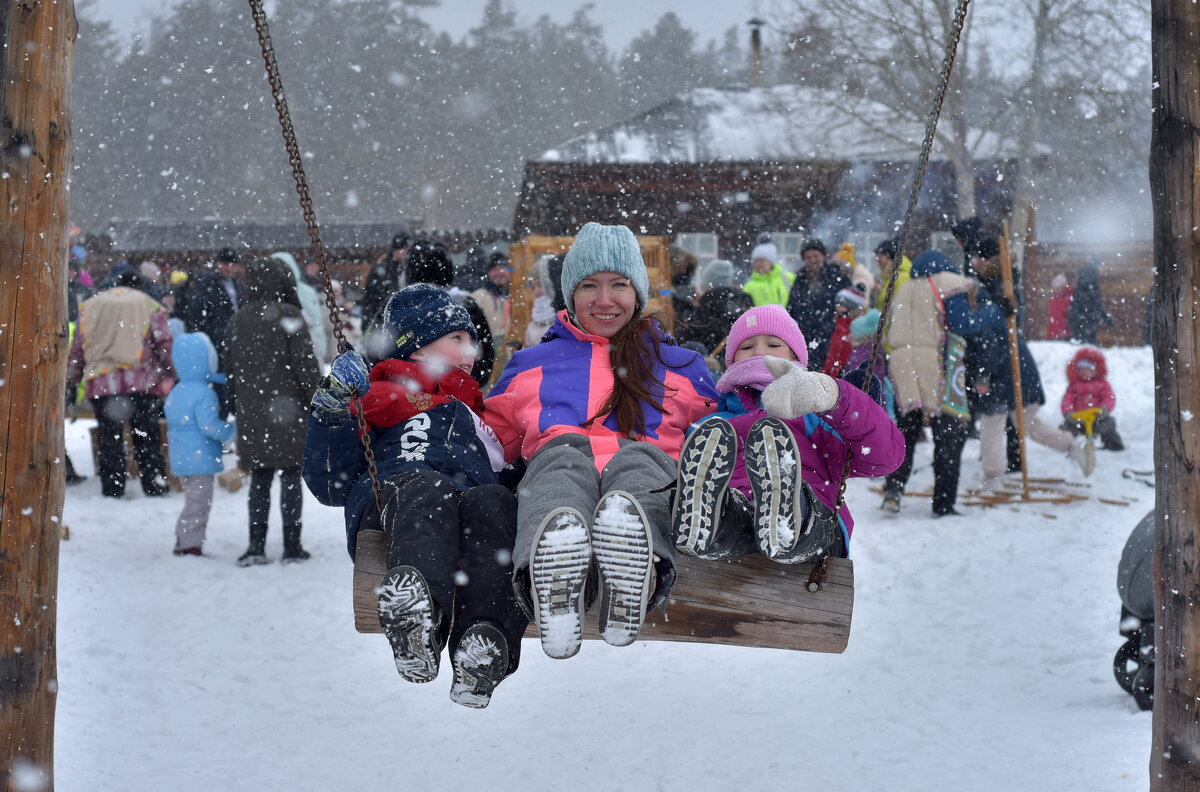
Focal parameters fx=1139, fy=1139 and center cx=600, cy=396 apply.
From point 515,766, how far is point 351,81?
42743 mm

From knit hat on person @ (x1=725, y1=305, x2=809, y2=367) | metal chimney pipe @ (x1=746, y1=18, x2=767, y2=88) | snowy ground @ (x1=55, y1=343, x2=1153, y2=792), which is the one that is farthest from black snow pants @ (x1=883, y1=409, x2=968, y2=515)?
metal chimney pipe @ (x1=746, y1=18, x2=767, y2=88)

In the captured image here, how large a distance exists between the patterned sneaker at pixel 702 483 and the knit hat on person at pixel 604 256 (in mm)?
979

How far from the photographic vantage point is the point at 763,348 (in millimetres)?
3455

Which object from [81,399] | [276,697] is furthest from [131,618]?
[81,399]

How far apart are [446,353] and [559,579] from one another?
1105 mm

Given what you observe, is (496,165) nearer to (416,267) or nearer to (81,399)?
(81,399)

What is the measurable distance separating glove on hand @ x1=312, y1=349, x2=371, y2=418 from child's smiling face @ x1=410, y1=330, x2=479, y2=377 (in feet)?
1.54

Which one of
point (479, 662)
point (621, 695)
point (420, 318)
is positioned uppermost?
point (420, 318)

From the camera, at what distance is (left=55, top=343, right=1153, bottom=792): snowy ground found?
4066mm

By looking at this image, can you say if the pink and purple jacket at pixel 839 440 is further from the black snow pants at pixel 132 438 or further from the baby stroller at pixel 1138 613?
the black snow pants at pixel 132 438

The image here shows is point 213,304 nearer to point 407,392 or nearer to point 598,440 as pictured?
point 407,392

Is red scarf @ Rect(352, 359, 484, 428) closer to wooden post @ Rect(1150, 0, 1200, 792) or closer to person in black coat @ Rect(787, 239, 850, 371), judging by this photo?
wooden post @ Rect(1150, 0, 1200, 792)

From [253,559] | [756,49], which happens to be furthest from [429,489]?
[756,49]

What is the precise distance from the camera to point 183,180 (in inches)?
1716
